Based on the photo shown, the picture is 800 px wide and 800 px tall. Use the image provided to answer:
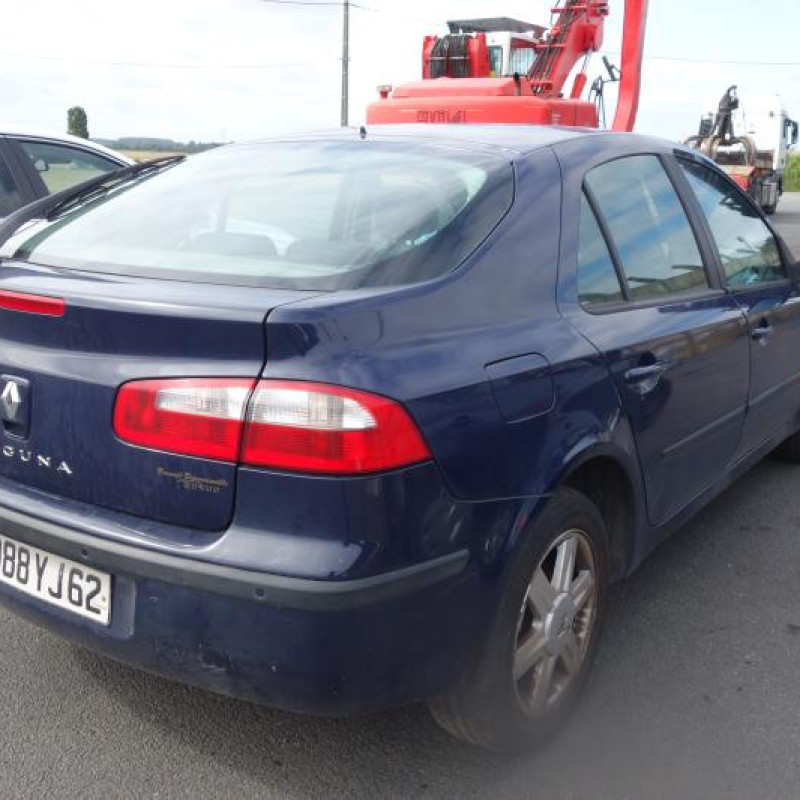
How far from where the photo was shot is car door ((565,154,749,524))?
2.69 m

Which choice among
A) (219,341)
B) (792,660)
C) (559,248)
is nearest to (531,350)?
(559,248)

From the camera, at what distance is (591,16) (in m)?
13.1

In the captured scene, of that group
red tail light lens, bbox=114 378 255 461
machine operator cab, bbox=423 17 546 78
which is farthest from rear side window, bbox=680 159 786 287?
machine operator cab, bbox=423 17 546 78

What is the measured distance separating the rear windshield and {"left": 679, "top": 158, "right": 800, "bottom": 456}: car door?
1298mm

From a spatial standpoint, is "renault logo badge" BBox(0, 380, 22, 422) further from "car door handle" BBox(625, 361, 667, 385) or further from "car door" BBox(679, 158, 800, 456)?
"car door" BBox(679, 158, 800, 456)

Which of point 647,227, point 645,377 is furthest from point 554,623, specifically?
point 647,227

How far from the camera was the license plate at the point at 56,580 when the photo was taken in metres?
2.13

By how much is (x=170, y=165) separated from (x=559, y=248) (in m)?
1.39

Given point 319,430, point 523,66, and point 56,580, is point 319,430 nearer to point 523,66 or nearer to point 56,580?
point 56,580

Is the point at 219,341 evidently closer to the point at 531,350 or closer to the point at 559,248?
the point at 531,350

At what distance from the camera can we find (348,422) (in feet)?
6.28

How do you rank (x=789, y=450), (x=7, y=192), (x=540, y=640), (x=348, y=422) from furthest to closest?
(x=7, y=192) < (x=789, y=450) < (x=540, y=640) < (x=348, y=422)

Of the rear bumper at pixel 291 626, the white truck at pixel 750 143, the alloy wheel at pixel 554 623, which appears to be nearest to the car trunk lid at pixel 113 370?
the rear bumper at pixel 291 626

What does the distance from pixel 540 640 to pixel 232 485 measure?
0.94 meters
